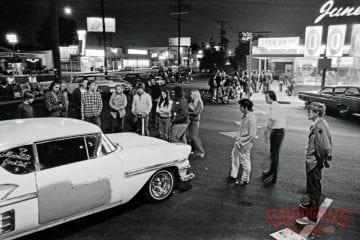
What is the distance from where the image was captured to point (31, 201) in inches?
147

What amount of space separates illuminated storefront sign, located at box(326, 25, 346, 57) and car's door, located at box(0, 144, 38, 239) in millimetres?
19982

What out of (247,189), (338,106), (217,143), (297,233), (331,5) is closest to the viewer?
(297,233)

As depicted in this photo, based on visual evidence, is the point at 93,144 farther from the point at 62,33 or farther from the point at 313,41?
the point at 62,33

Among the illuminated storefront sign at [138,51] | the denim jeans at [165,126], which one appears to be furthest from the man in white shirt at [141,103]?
the illuminated storefront sign at [138,51]

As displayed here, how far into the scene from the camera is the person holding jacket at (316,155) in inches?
179

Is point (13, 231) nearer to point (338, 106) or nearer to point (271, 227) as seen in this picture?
point (271, 227)

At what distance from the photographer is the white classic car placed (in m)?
3.66

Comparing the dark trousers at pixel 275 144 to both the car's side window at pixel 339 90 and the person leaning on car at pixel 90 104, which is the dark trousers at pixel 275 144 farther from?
the car's side window at pixel 339 90

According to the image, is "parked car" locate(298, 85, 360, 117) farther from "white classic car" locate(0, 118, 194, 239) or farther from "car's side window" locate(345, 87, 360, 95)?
"white classic car" locate(0, 118, 194, 239)

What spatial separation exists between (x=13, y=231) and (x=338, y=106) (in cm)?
1418

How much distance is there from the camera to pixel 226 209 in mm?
5164

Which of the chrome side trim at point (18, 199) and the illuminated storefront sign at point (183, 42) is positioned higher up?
the illuminated storefront sign at point (183, 42)

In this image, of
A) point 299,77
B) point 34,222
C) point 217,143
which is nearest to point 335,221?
point 34,222

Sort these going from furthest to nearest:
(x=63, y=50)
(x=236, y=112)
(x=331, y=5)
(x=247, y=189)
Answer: (x=63, y=50)
(x=331, y=5)
(x=236, y=112)
(x=247, y=189)
